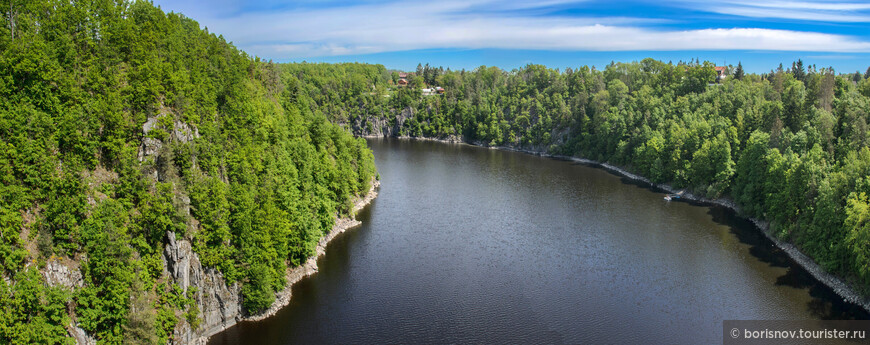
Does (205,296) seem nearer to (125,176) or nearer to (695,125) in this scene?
(125,176)

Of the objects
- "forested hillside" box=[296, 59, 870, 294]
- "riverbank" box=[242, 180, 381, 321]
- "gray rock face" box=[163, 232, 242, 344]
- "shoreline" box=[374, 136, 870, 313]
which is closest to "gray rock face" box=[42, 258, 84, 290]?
"gray rock face" box=[163, 232, 242, 344]

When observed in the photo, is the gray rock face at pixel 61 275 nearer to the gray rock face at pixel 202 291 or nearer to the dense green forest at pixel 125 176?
the dense green forest at pixel 125 176

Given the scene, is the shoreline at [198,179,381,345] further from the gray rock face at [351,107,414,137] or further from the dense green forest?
Answer: the gray rock face at [351,107,414,137]

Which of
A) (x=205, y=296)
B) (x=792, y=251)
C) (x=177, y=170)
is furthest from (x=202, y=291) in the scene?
(x=792, y=251)

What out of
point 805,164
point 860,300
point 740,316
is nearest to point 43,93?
point 740,316

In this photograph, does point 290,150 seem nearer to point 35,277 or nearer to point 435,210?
point 435,210

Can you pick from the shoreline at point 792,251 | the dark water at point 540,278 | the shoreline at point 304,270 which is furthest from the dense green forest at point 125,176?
the shoreline at point 792,251
